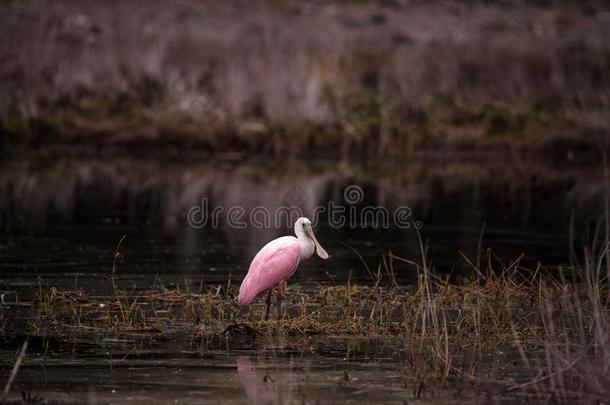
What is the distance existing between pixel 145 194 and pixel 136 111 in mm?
8845

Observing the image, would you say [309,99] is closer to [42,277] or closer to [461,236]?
[461,236]

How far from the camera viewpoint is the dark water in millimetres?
9633

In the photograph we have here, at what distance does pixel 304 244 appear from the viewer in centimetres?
1251

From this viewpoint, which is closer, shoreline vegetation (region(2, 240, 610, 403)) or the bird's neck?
shoreline vegetation (region(2, 240, 610, 403))

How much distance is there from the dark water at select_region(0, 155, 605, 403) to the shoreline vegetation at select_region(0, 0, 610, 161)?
2.00 metres

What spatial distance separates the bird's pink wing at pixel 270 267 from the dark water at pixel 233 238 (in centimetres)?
82

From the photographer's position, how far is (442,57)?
37.1 m

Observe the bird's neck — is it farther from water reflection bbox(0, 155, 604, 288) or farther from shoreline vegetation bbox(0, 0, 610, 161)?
shoreline vegetation bbox(0, 0, 610, 161)

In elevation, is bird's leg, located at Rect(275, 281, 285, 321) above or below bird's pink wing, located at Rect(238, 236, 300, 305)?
below

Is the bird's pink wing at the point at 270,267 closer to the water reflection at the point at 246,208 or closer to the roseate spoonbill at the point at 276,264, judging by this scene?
the roseate spoonbill at the point at 276,264

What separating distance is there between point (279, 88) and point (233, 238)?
15170mm

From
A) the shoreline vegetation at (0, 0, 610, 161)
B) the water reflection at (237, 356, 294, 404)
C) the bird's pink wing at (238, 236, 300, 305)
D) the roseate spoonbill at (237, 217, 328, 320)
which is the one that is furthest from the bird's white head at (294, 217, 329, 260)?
the shoreline vegetation at (0, 0, 610, 161)

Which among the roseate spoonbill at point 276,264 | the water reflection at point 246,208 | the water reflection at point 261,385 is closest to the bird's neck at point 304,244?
the roseate spoonbill at point 276,264

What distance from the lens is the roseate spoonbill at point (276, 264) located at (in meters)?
11.8
